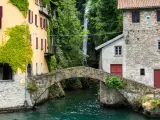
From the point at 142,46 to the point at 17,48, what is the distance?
13.1 m

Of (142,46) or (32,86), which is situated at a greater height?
(142,46)

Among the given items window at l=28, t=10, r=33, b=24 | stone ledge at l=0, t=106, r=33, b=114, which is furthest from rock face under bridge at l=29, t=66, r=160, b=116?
window at l=28, t=10, r=33, b=24

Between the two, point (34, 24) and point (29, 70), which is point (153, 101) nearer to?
point (29, 70)

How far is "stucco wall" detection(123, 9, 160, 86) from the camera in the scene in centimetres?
3862

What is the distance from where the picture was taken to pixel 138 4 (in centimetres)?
3862

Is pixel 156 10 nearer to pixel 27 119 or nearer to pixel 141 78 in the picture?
pixel 141 78

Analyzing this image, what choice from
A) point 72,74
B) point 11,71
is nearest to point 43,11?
point 11,71

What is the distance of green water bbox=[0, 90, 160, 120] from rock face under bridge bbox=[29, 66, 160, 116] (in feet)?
4.14

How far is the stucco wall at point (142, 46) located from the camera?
3862 cm

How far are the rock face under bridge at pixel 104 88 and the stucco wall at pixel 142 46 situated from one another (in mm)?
2804

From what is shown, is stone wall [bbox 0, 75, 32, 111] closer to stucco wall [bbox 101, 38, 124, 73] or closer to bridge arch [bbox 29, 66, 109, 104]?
bridge arch [bbox 29, 66, 109, 104]

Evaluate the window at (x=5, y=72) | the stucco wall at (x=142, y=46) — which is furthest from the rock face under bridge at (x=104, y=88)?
the window at (x=5, y=72)

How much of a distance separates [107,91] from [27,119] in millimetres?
9939

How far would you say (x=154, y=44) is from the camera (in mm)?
38750
